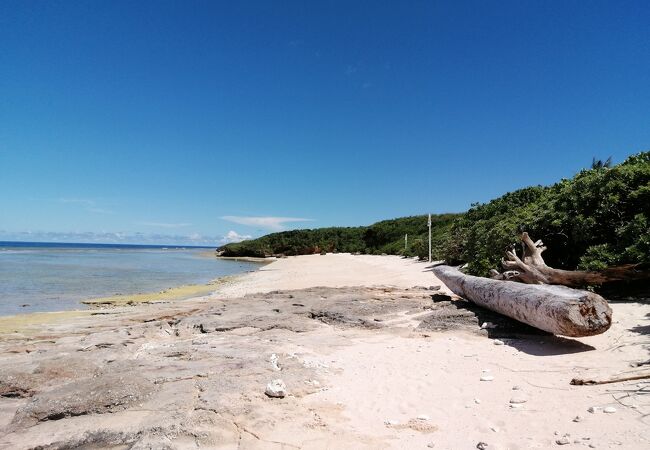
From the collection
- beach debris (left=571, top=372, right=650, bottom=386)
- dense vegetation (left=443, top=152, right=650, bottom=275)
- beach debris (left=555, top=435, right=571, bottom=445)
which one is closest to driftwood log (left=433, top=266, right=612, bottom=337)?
beach debris (left=571, top=372, right=650, bottom=386)

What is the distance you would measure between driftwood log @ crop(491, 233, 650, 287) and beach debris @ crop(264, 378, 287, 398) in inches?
266

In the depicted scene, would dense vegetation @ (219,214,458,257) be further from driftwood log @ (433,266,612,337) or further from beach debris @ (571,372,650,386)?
beach debris @ (571,372,650,386)

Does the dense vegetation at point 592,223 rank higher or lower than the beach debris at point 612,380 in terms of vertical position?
higher

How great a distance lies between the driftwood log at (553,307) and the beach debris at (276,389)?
11.8ft

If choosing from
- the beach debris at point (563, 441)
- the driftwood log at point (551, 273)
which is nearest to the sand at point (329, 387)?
the beach debris at point (563, 441)

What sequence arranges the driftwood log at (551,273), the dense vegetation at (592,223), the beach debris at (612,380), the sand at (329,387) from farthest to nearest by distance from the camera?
the dense vegetation at (592,223) < the driftwood log at (551,273) < the beach debris at (612,380) < the sand at (329,387)

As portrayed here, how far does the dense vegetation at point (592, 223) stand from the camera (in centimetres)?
830

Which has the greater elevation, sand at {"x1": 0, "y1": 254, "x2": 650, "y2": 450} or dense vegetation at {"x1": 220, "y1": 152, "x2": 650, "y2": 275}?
dense vegetation at {"x1": 220, "y1": 152, "x2": 650, "y2": 275}

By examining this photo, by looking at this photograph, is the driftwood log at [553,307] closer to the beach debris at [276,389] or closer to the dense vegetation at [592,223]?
the dense vegetation at [592,223]

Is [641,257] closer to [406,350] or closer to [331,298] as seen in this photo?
[406,350]

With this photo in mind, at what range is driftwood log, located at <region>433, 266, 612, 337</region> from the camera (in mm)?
5137

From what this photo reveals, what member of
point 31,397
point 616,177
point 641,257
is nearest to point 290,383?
point 31,397

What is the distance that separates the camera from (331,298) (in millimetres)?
10531

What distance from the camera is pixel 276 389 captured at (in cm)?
434
